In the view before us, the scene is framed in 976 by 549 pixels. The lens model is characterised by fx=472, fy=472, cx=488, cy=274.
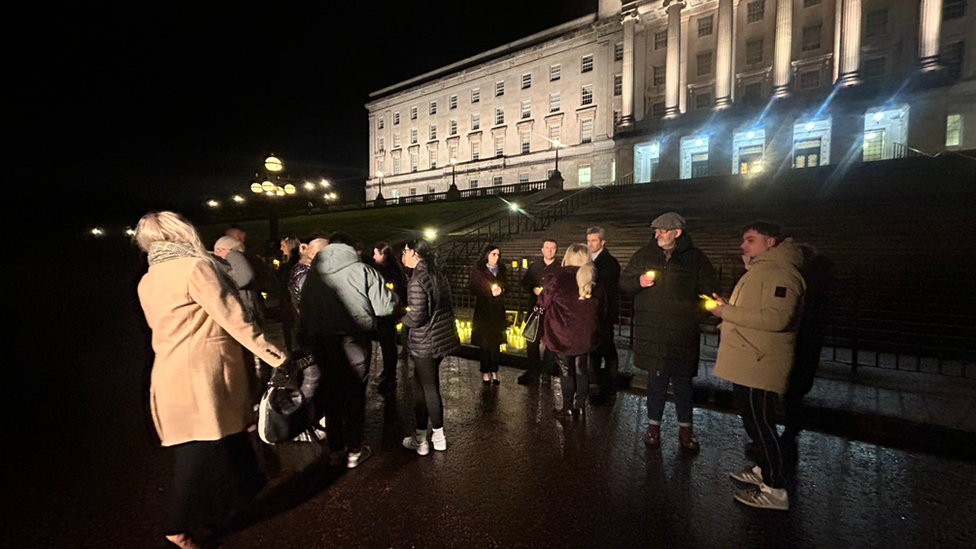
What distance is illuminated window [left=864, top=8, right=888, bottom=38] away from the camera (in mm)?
30766

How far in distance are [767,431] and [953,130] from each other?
3665 centimetres

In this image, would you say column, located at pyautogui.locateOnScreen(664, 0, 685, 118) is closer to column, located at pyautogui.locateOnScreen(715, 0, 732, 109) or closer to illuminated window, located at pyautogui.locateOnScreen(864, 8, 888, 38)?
column, located at pyautogui.locateOnScreen(715, 0, 732, 109)

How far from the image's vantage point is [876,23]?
31.1 meters

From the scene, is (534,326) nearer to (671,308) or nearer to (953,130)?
(671,308)

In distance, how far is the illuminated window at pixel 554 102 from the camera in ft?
159

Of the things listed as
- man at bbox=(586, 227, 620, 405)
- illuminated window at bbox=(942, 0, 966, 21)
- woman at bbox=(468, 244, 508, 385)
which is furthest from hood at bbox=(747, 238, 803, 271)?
illuminated window at bbox=(942, 0, 966, 21)

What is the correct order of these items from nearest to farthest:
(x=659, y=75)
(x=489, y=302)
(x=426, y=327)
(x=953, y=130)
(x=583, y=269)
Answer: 1. (x=426, y=327)
2. (x=583, y=269)
3. (x=489, y=302)
4. (x=953, y=130)
5. (x=659, y=75)

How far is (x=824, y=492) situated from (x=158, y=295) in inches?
177

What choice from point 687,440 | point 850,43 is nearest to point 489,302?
point 687,440

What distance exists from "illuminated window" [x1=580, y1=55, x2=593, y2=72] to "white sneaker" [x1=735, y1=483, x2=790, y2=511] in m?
48.4

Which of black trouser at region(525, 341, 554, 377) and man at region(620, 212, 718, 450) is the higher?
man at region(620, 212, 718, 450)

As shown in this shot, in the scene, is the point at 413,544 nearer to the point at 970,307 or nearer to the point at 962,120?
the point at 970,307

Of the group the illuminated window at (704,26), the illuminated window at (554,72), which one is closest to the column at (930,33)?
the illuminated window at (704,26)

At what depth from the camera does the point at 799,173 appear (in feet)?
68.5
